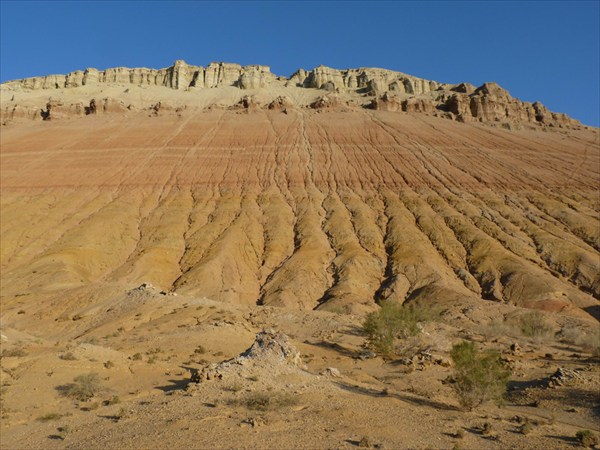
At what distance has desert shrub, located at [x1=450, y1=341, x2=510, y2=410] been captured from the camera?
1347 centimetres

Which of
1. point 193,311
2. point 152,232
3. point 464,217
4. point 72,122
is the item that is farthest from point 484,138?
point 72,122

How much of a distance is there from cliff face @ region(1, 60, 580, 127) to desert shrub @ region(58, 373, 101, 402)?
284ft

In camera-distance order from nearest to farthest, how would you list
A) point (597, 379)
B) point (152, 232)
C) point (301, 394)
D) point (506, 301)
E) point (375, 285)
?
1. point (301, 394)
2. point (597, 379)
3. point (506, 301)
4. point (375, 285)
5. point (152, 232)

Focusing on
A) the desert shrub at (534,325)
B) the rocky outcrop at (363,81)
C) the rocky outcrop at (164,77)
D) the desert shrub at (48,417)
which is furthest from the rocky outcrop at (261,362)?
the rocky outcrop at (164,77)

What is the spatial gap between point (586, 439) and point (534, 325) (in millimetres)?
18973

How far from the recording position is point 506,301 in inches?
1486

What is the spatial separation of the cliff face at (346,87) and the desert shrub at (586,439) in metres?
87.2

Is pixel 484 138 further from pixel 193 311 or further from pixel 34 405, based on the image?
pixel 34 405

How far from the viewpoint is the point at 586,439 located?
1101 cm

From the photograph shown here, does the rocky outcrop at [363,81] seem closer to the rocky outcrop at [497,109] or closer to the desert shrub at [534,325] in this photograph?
the rocky outcrop at [497,109]

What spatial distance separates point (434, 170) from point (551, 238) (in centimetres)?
2208

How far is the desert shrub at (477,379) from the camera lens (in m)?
13.5

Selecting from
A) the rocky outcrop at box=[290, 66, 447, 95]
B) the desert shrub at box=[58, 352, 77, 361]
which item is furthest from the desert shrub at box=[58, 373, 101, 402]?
the rocky outcrop at box=[290, 66, 447, 95]

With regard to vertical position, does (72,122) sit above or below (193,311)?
above
